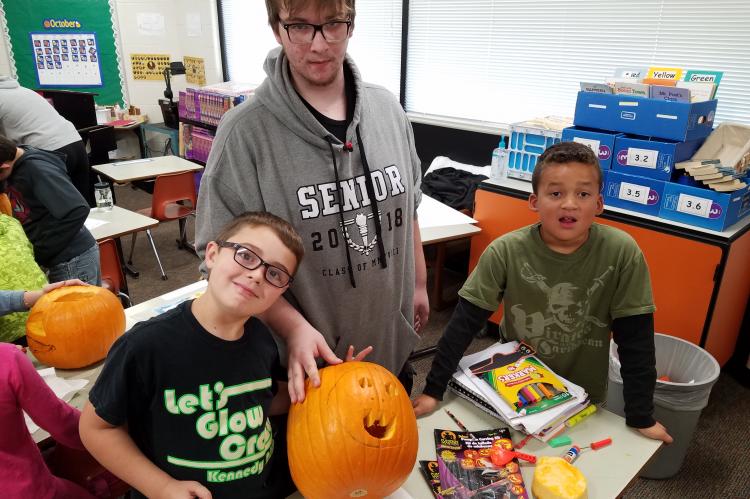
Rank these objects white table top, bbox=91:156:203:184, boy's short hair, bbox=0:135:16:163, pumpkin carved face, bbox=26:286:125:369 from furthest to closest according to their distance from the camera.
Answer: white table top, bbox=91:156:203:184, boy's short hair, bbox=0:135:16:163, pumpkin carved face, bbox=26:286:125:369

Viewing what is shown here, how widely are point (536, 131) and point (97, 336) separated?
2275mm

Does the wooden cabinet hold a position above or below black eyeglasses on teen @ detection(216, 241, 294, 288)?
below

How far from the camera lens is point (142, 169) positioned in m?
4.37

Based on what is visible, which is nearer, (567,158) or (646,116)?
(567,158)

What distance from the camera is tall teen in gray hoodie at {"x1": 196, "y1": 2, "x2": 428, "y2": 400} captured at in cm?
108

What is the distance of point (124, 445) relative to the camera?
0.95 metres

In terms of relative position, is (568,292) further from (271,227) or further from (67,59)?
(67,59)

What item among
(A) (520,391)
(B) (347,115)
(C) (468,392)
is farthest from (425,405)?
(B) (347,115)

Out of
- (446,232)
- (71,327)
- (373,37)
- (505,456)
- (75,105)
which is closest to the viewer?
(505,456)

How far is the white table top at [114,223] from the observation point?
9.77 ft

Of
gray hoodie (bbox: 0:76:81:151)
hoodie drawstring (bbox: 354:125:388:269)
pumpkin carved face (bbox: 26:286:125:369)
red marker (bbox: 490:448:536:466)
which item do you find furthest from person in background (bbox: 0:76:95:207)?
red marker (bbox: 490:448:536:466)

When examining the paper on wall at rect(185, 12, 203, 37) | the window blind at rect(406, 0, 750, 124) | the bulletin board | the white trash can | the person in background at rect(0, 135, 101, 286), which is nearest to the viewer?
the white trash can

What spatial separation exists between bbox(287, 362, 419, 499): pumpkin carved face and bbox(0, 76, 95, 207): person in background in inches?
122

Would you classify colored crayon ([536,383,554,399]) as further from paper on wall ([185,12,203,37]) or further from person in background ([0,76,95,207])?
paper on wall ([185,12,203,37])
